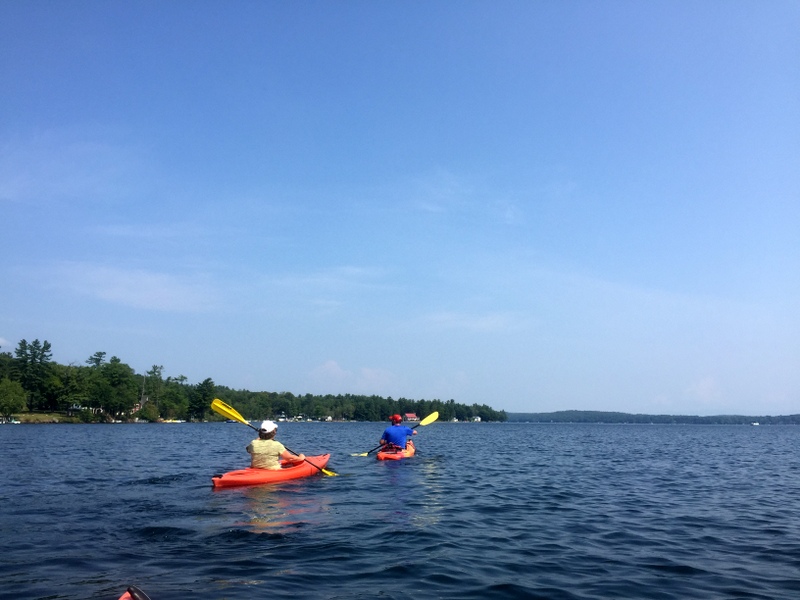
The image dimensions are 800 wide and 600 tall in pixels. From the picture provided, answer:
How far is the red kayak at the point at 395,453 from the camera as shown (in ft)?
70.8

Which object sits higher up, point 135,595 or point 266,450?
point 266,450

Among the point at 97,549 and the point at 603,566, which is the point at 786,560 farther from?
the point at 97,549

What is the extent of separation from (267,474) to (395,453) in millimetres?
8263

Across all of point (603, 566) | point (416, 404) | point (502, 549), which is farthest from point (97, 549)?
point (416, 404)

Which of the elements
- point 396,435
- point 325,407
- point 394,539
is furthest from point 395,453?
point 325,407

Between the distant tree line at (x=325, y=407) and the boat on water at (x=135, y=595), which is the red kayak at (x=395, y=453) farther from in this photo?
the distant tree line at (x=325, y=407)

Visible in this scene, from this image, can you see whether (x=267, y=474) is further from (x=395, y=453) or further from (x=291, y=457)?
(x=395, y=453)

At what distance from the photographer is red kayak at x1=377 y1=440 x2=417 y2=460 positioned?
21.6 meters

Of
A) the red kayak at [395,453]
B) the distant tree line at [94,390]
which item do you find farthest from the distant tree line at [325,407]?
the red kayak at [395,453]

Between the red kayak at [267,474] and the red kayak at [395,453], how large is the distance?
4772 mm

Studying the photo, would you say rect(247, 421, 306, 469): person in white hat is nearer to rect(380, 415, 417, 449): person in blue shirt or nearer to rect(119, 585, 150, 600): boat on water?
rect(380, 415, 417, 449): person in blue shirt

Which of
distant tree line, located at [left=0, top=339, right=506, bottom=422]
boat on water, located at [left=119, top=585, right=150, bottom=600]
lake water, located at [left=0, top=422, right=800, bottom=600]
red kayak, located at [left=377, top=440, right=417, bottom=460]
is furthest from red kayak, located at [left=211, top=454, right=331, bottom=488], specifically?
distant tree line, located at [left=0, top=339, right=506, bottom=422]

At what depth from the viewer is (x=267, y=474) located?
48.0 ft

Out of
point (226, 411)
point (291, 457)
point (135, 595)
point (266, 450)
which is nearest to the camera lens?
point (135, 595)
